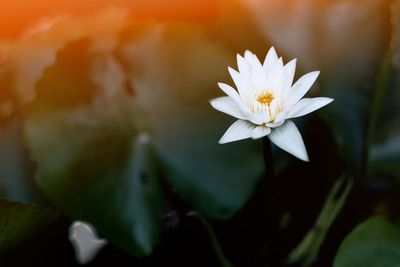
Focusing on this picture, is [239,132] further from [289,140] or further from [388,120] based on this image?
[388,120]

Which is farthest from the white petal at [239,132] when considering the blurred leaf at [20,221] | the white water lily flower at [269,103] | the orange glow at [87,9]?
the orange glow at [87,9]

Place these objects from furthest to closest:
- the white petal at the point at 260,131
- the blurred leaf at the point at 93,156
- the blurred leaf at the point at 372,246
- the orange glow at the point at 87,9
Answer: the orange glow at the point at 87,9, the blurred leaf at the point at 93,156, the blurred leaf at the point at 372,246, the white petal at the point at 260,131

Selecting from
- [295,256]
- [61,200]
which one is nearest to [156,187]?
[61,200]

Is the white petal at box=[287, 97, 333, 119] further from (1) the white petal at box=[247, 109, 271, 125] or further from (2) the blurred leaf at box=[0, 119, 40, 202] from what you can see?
(2) the blurred leaf at box=[0, 119, 40, 202]

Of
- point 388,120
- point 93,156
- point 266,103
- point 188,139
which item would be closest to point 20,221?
point 93,156

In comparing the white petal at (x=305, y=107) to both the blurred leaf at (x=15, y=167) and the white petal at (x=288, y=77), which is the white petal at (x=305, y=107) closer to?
the white petal at (x=288, y=77)

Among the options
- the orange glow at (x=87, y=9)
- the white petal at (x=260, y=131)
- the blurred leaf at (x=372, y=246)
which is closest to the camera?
the white petal at (x=260, y=131)
